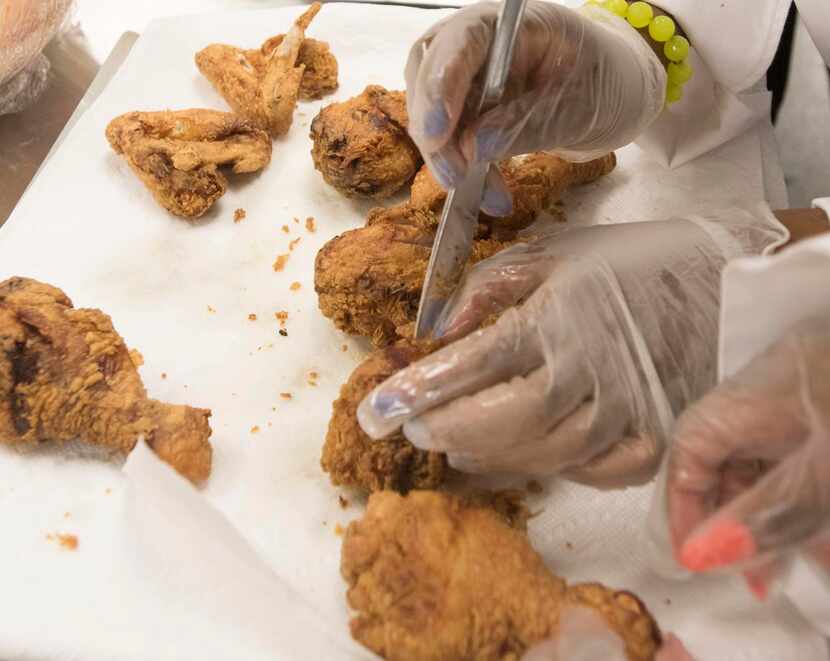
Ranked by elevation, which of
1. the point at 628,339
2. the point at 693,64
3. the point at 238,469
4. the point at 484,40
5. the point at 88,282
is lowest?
the point at 238,469

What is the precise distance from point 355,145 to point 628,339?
761 millimetres

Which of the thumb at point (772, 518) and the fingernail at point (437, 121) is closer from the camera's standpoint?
the thumb at point (772, 518)

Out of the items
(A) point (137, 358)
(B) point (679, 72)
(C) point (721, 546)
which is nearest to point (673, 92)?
(B) point (679, 72)

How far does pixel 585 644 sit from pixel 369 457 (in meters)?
0.42

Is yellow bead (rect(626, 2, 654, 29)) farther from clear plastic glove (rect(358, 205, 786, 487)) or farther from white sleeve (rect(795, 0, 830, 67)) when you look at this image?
clear plastic glove (rect(358, 205, 786, 487))

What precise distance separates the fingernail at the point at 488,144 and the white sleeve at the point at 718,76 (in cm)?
59

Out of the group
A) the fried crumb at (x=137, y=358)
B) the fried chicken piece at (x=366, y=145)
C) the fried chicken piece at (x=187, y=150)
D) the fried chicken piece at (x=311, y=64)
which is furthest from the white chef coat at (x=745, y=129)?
the fried crumb at (x=137, y=358)

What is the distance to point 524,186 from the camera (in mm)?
1541

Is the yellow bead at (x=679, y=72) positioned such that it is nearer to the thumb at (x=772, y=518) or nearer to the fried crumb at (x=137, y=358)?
the thumb at (x=772, y=518)

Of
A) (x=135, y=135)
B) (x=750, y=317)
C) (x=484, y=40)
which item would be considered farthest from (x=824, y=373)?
(x=135, y=135)

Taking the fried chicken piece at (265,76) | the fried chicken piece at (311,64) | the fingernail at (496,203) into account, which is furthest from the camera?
the fried chicken piece at (311,64)

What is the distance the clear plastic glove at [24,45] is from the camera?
1822 mm

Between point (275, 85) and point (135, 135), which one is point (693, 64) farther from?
point (135, 135)

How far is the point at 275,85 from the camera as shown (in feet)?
5.81
